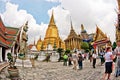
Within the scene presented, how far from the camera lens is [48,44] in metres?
64.7

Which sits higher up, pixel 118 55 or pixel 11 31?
pixel 11 31

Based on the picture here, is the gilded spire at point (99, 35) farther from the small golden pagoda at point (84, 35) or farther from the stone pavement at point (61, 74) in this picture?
the small golden pagoda at point (84, 35)

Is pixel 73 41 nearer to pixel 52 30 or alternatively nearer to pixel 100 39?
pixel 52 30

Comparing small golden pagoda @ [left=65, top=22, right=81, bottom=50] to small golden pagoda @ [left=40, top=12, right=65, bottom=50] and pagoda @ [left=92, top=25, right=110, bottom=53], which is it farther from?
pagoda @ [left=92, top=25, right=110, bottom=53]

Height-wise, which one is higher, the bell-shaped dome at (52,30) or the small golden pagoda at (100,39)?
the bell-shaped dome at (52,30)

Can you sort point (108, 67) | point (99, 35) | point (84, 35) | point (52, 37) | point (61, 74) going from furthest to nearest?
point (84, 35) < point (52, 37) < point (99, 35) < point (61, 74) < point (108, 67)

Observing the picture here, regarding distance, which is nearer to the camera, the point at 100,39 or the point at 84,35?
the point at 100,39

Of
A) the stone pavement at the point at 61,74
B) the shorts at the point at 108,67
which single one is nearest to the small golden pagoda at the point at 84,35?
the stone pavement at the point at 61,74

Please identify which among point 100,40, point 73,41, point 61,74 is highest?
point 73,41

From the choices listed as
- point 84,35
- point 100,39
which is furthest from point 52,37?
point 100,39

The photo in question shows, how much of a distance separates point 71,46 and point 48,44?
24.6 ft

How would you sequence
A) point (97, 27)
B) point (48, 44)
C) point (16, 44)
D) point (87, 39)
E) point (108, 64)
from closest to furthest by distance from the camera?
1. point (108, 64)
2. point (16, 44)
3. point (97, 27)
4. point (48, 44)
5. point (87, 39)

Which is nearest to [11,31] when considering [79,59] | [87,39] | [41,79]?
[79,59]

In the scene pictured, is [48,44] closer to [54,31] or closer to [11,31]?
[54,31]
